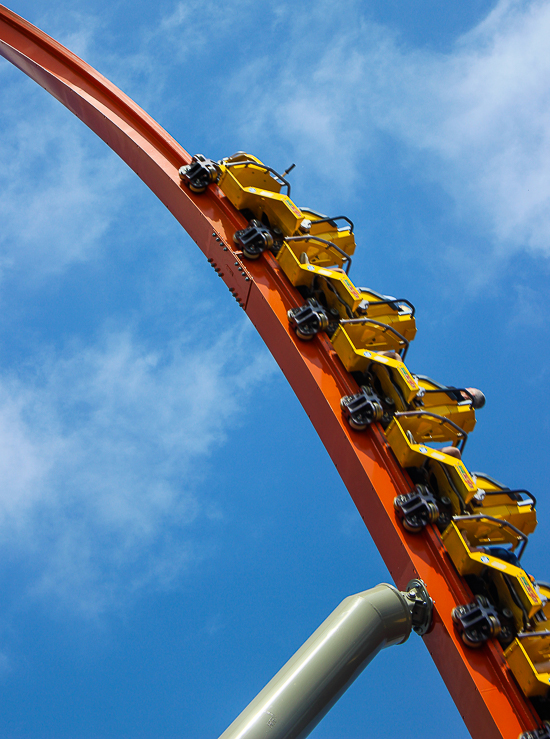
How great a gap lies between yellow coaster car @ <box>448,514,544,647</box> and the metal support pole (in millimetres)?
1595

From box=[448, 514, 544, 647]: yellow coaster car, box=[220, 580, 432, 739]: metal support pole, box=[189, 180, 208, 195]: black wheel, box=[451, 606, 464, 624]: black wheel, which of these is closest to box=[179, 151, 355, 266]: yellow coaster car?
box=[189, 180, 208, 195]: black wheel

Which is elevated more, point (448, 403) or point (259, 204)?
point (259, 204)

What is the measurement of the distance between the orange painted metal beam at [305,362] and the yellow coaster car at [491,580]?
0.12 meters

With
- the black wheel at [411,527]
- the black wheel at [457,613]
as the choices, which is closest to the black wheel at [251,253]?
the black wheel at [411,527]

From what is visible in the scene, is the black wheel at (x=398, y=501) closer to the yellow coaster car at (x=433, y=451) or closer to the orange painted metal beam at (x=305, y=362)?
the orange painted metal beam at (x=305, y=362)

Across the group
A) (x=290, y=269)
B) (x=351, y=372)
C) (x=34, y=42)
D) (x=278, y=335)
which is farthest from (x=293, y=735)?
(x=34, y=42)

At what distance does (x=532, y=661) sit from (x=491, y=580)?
29.3 inches

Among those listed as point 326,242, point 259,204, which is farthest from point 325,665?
point 259,204

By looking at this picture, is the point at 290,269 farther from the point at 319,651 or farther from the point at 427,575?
the point at 319,651

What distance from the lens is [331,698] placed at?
11.5 ft

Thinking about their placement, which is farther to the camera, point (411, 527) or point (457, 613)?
point (411, 527)

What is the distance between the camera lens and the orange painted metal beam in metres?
5.40

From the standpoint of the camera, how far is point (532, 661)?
542cm

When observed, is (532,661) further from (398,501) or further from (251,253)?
(251,253)
